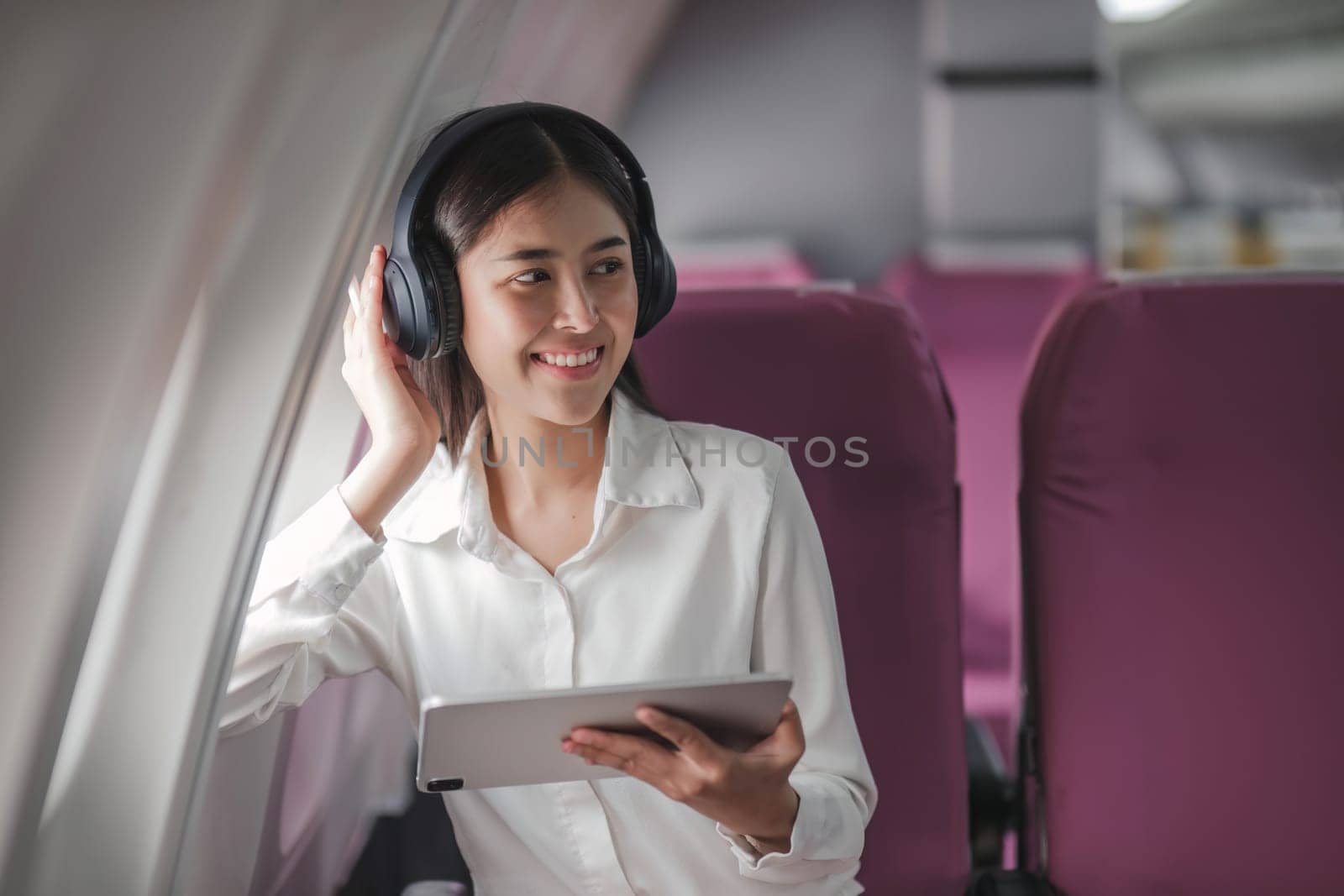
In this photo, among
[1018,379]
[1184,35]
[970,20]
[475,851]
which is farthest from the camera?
[1184,35]

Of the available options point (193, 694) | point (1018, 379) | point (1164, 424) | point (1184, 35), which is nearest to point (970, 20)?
point (1018, 379)

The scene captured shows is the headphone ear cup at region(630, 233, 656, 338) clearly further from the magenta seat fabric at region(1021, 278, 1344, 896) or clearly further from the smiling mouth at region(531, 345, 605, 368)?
the magenta seat fabric at region(1021, 278, 1344, 896)

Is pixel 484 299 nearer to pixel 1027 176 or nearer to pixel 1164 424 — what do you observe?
pixel 1164 424

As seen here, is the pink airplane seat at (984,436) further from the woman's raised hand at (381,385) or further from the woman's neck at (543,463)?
the woman's raised hand at (381,385)

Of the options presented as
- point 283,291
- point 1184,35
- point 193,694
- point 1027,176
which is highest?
point 1184,35

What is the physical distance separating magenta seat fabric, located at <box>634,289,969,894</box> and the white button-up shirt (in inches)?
5.8

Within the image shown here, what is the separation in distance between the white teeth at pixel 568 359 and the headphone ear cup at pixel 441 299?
0.23 ft

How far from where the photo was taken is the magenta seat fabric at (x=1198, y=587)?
1.19 metres

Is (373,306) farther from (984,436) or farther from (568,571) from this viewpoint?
(984,436)

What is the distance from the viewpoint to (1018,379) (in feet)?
5.73

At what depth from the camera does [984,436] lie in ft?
5.54

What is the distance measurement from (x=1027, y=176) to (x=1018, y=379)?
2.35 feet

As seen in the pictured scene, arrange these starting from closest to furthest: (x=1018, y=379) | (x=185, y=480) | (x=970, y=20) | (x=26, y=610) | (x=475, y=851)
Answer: (x=26, y=610)
(x=185, y=480)
(x=475, y=851)
(x=1018, y=379)
(x=970, y=20)

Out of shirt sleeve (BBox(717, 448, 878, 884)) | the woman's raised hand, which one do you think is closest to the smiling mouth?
the woman's raised hand
